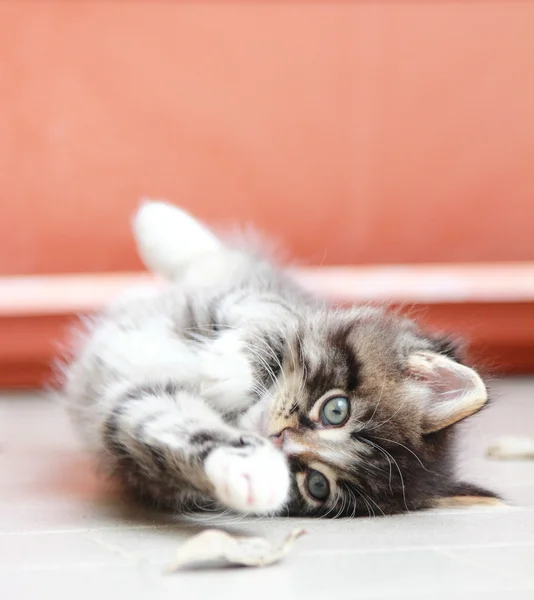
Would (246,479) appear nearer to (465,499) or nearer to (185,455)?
(185,455)

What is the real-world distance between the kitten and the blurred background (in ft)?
4.04

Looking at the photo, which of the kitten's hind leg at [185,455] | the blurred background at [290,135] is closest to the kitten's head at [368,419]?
the kitten's hind leg at [185,455]

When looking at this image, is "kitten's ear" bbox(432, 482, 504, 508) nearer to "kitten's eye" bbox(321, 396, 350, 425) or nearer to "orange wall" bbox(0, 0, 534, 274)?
"kitten's eye" bbox(321, 396, 350, 425)

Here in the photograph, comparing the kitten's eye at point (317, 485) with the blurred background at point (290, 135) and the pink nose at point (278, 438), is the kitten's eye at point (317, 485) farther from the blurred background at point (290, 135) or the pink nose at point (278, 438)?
the blurred background at point (290, 135)

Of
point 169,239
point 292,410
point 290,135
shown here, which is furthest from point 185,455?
point 290,135

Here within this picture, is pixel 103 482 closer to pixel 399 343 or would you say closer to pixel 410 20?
pixel 399 343

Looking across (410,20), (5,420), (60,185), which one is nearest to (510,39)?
(410,20)

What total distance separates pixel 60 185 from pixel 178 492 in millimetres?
1866

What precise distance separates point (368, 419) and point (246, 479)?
31 cm

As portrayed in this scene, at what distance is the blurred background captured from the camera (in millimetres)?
2939

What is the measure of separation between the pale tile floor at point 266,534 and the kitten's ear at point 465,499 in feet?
0.08

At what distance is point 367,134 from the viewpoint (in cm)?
316

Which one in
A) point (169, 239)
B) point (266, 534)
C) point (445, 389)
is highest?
point (169, 239)

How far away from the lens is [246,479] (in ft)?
3.83
